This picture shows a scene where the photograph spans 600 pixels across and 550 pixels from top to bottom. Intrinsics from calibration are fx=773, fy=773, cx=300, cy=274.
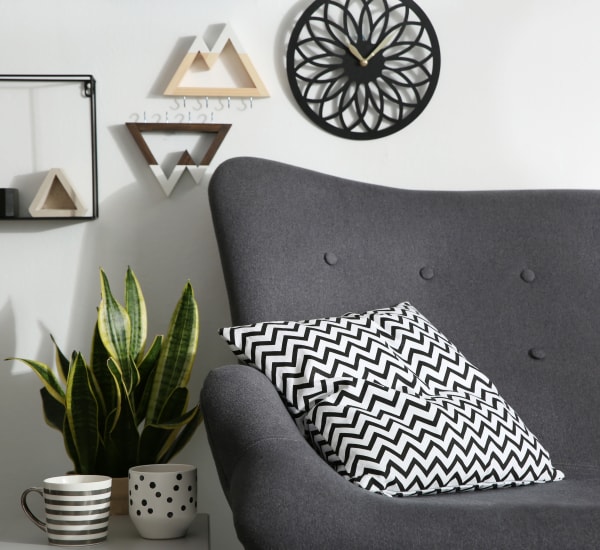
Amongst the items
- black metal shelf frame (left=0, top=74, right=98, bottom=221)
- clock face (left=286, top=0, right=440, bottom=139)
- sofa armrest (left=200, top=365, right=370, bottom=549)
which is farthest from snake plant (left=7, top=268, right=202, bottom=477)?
clock face (left=286, top=0, right=440, bottom=139)

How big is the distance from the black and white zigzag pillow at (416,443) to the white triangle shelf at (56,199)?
3.05 ft

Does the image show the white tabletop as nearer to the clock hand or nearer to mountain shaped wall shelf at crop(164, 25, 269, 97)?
mountain shaped wall shelf at crop(164, 25, 269, 97)

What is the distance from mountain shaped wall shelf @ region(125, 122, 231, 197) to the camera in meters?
2.00

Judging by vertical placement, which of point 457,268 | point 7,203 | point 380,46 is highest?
point 380,46

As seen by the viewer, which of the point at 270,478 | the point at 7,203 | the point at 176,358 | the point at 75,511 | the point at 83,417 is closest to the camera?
the point at 270,478

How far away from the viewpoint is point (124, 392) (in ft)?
5.47

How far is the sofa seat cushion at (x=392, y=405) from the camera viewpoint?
4.24ft

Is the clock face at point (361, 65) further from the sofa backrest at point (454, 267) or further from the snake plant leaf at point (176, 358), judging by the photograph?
the snake plant leaf at point (176, 358)

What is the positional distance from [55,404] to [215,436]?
0.72 meters

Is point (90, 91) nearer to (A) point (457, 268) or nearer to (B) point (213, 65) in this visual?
(B) point (213, 65)

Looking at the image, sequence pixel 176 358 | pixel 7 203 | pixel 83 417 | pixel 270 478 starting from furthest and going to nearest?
1. pixel 7 203
2. pixel 176 358
3. pixel 83 417
4. pixel 270 478

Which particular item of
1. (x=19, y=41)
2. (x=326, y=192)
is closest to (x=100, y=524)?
(x=326, y=192)

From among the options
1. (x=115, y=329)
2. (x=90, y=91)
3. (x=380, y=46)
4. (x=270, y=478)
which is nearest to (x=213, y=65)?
(x=90, y=91)

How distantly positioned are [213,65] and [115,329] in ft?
2.49
